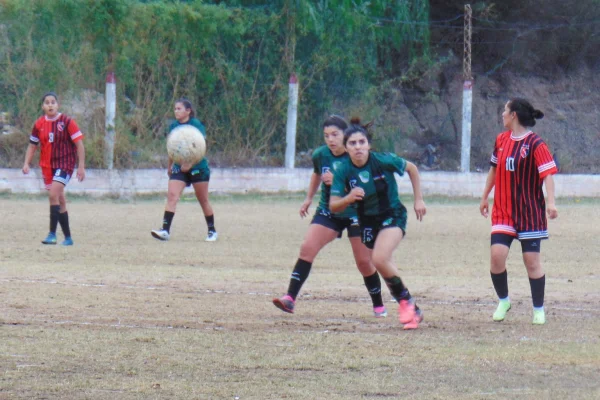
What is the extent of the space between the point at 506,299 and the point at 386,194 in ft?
4.25

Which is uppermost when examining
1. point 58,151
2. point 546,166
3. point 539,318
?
point 546,166

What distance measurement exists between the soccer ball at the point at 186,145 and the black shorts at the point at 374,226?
18.0 feet

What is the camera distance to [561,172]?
75.5ft

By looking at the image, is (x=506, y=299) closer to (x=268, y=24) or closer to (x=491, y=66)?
(x=268, y=24)

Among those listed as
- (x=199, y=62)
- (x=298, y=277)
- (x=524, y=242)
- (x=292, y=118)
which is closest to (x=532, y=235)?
(x=524, y=242)

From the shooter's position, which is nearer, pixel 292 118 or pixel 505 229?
pixel 505 229

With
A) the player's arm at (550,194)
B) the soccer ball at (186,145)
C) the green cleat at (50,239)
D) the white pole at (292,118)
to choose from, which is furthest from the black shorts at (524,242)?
the white pole at (292,118)

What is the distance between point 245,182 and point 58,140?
9.34 metres

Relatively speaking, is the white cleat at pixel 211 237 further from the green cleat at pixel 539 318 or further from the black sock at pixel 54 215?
the green cleat at pixel 539 318

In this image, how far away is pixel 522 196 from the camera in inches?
275

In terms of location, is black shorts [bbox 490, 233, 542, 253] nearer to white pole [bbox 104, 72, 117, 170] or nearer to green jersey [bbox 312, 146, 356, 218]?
green jersey [bbox 312, 146, 356, 218]

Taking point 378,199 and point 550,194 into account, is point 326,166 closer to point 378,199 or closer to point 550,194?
point 378,199

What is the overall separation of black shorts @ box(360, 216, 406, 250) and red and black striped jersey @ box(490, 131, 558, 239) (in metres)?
0.76

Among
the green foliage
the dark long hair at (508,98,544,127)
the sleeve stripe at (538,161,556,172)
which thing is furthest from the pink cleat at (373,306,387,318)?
the green foliage
